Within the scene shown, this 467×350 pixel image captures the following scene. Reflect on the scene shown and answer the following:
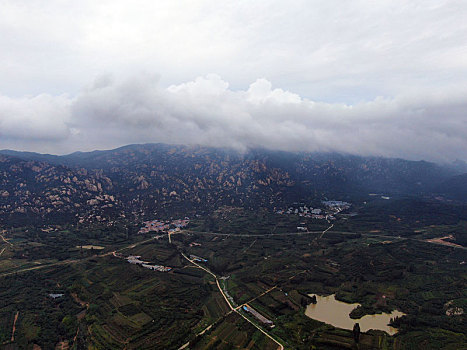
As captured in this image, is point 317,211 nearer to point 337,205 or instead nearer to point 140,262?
point 337,205

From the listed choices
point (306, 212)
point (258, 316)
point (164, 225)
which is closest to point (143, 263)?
point (258, 316)

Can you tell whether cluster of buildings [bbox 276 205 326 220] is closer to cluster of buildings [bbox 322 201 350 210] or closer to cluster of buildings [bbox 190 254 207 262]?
cluster of buildings [bbox 322 201 350 210]

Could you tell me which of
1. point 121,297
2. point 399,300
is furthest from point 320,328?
point 121,297

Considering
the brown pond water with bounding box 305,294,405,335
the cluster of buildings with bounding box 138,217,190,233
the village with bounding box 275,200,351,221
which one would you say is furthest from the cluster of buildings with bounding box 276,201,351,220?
the brown pond water with bounding box 305,294,405,335

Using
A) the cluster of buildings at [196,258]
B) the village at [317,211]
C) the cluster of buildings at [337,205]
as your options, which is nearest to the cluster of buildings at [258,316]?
the cluster of buildings at [196,258]

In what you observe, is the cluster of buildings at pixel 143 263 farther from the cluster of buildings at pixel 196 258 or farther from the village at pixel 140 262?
the cluster of buildings at pixel 196 258

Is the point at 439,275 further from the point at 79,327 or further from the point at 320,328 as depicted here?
the point at 79,327

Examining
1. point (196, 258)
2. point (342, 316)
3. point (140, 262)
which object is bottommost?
point (342, 316)
